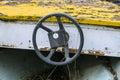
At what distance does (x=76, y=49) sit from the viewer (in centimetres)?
236

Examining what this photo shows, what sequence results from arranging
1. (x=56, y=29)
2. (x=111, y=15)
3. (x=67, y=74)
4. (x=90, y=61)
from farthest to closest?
(x=67, y=74) < (x=90, y=61) < (x=111, y=15) < (x=56, y=29)

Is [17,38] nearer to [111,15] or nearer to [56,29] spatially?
[56,29]

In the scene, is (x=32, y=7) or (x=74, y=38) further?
(x=32, y=7)

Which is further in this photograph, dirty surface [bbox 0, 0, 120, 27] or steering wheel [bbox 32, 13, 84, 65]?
dirty surface [bbox 0, 0, 120, 27]

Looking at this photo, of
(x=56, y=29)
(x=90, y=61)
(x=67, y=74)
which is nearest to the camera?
(x=56, y=29)

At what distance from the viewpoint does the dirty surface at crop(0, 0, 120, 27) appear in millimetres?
2355

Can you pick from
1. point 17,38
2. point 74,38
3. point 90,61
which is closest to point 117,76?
point 90,61

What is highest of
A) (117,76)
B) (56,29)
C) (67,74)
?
(56,29)

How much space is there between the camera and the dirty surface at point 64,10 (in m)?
2.36

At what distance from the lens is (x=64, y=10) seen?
2680 mm

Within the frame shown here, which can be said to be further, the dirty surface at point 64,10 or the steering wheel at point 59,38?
the dirty surface at point 64,10

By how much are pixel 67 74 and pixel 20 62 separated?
47 cm

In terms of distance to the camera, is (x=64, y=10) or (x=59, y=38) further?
(x=64, y=10)

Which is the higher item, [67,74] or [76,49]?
[76,49]
